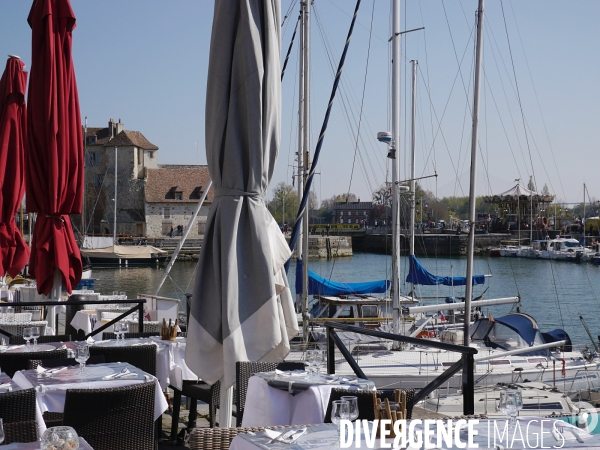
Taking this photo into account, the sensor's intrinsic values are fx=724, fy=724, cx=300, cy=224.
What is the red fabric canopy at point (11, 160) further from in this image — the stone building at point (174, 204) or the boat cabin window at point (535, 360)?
the stone building at point (174, 204)

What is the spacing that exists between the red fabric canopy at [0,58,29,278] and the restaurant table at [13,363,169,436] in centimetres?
444

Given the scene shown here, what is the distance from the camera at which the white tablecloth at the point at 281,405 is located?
4375 millimetres

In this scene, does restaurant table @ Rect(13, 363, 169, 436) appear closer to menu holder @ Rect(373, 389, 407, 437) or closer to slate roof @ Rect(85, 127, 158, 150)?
menu holder @ Rect(373, 389, 407, 437)

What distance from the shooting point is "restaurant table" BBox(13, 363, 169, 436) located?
15.0ft

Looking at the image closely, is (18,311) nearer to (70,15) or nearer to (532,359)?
(70,15)

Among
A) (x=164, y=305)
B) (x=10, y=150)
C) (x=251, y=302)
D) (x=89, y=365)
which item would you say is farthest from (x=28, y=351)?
(x=164, y=305)

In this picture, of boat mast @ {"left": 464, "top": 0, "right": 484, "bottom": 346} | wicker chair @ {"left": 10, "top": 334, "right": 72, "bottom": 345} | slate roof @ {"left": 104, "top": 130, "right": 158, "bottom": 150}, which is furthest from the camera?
slate roof @ {"left": 104, "top": 130, "right": 158, "bottom": 150}

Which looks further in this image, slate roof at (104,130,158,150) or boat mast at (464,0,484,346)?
slate roof at (104,130,158,150)

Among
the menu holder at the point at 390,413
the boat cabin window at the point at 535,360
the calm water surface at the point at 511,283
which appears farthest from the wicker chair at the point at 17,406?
the calm water surface at the point at 511,283

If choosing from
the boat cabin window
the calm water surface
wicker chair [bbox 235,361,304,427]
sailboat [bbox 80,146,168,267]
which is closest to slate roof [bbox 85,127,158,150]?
sailboat [bbox 80,146,168,267]

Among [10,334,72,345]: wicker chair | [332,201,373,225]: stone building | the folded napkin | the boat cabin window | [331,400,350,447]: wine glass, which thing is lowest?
the boat cabin window

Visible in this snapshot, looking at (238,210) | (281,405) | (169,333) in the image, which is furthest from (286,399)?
(169,333)

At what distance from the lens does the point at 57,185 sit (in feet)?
22.5

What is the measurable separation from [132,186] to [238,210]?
71.9 m
